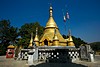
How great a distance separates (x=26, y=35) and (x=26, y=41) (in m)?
3.98

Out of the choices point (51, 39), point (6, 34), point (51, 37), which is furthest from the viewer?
point (6, 34)

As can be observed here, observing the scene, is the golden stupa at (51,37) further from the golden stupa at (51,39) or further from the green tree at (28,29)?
the green tree at (28,29)

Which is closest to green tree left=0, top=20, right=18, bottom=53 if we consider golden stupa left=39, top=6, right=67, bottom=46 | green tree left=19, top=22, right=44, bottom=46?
green tree left=19, top=22, right=44, bottom=46

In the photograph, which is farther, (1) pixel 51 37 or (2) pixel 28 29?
(2) pixel 28 29

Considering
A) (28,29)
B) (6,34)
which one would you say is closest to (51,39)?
(28,29)

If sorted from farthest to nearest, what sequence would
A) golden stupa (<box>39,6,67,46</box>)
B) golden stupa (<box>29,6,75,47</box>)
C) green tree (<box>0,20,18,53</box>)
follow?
green tree (<box>0,20,18,53</box>)
golden stupa (<box>29,6,75,47</box>)
golden stupa (<box>39,6,67,46</box>)

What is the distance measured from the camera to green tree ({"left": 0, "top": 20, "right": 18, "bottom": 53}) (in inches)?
1763

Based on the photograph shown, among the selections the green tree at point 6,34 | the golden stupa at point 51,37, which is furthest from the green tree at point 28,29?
the golden stupa at point 51,37

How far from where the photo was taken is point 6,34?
149 feet

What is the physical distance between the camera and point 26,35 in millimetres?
44406

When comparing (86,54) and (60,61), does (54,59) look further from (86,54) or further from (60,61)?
(86,54)

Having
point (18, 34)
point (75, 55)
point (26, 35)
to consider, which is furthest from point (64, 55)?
point (18, 34)

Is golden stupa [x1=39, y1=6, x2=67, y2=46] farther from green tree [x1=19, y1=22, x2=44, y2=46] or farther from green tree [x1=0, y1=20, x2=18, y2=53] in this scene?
green tree [x1=0, y1=20, x2=18, y2=53]

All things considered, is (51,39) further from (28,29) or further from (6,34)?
(6,34)
